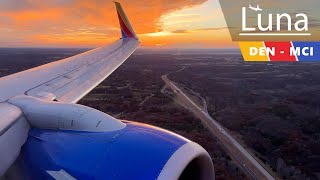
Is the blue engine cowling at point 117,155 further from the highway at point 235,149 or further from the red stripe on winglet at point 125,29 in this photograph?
the highway at point 235,149

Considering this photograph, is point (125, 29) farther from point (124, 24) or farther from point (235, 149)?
point (235, 149)

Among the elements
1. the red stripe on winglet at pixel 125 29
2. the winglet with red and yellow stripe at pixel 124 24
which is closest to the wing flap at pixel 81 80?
the winglet with red and yellow stripe at pixel 124 24

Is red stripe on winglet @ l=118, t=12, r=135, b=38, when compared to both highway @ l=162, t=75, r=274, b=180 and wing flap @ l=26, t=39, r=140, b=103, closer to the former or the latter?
wing flap @ l=26, t=39, r=140, b=103

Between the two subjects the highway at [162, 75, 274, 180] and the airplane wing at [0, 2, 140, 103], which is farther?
the highway at [162, 75, 274, 180]

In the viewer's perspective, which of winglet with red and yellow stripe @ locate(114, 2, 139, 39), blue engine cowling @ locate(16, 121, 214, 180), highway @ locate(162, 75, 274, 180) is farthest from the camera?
highway @ locate(162, 75, 274, 180)

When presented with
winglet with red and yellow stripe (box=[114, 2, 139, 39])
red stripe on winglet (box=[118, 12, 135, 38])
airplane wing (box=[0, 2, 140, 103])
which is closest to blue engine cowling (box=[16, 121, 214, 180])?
airplane wing (box=[0, 2, 140, 103])

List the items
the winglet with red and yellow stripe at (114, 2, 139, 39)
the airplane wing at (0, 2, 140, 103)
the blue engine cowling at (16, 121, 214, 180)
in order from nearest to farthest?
the blue engine cowling at (16, 121, 214, 180), the airplane wing at (0, 2, 140, 103), the winglet with red and yellow stripe at (114, 2, 139, 39)

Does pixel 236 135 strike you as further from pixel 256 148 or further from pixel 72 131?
pixel 72 131

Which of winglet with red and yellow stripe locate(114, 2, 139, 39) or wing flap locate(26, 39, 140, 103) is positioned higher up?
winglet with red and yellow stripe locate(114, 2, 139, 39)
